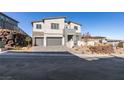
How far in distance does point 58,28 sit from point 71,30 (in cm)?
248

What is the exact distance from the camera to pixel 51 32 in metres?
30.3

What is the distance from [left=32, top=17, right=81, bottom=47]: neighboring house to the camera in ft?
98.6

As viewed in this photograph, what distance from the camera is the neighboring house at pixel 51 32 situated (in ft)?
98.6

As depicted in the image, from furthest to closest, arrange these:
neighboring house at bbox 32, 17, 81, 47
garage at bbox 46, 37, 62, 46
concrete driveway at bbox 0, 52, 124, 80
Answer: garage at bbox 46, 37, 62, 46, neighboring house at bbox 32, 17, 81, 47, concrete driveway at bbox 0, 52, 124, 80

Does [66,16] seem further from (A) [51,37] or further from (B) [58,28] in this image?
(A) [51,37]

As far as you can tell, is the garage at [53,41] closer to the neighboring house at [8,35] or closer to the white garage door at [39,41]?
the white garage door at [39,41]

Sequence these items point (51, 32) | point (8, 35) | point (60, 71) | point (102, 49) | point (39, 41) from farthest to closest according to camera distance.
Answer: point (51, 32)
point (39, 41)
point (8, 35)
point (102, 49)
point (60, 71)

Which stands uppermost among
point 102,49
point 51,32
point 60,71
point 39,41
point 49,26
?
point 49,26

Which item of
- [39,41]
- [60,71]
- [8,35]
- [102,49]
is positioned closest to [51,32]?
[39,41]

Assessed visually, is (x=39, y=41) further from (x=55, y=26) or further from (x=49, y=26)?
(x=55, y=26)

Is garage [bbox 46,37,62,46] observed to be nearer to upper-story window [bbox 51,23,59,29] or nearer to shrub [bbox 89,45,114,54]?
upper-story window [bbox 51,23,59,29]

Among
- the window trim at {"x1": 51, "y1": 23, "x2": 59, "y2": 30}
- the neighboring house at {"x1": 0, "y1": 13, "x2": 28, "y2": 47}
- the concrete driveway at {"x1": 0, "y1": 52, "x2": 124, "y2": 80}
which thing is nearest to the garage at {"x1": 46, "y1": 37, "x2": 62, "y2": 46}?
the window trim at {"x1": 51, "y1": 23, "x2": 59, "y2": 30}
